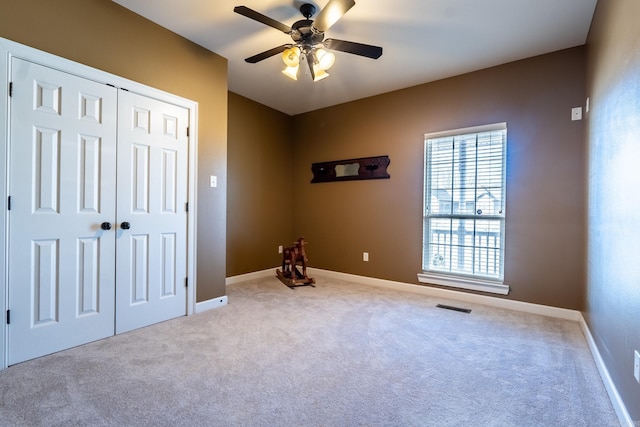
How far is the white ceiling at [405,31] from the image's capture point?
7.79 ft

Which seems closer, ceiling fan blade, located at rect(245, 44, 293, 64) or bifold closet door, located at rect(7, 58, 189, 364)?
bifold closet door, located at rect(7, 58, 189, 364)

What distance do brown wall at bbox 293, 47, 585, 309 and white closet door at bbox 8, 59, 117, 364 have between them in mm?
3000

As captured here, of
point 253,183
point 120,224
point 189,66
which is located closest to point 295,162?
point 253,183

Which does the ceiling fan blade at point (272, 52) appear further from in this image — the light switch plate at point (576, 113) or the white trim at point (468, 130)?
the light switch plate at point (576, 113)

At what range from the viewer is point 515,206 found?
10.5 feet

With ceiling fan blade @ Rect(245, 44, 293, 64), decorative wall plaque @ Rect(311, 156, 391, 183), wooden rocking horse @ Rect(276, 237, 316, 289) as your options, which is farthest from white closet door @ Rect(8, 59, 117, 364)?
decorative wall plaque @ Rect(311, 156, 391, 183)

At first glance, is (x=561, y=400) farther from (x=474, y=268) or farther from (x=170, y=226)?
(x=170, y=226)

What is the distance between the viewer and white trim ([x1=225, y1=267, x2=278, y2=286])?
164 inches

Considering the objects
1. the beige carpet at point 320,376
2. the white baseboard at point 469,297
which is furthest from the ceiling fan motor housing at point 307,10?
the white baseboard at point 469,297

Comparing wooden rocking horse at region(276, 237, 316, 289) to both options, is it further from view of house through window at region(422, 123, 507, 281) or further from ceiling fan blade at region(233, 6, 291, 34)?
Answer: ceiling fan blade at region(233, 6, 291, 34)

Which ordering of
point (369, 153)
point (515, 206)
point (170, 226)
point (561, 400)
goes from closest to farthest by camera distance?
1. point (561, 400)
2. point (170, 226)
3. point (515, 206)
4. point (369, 153)

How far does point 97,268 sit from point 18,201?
2.26ft

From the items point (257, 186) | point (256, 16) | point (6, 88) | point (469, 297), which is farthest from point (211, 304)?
point (469, 297)

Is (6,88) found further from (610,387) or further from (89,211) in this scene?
(610,387)
